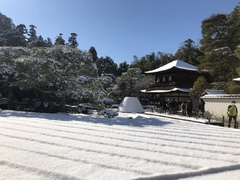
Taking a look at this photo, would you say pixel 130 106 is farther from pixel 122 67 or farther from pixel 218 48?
pixel 122 67

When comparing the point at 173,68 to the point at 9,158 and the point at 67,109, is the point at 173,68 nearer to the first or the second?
the point at 67,109

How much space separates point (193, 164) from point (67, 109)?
11.9 meters

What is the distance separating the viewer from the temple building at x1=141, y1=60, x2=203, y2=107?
2153 cm

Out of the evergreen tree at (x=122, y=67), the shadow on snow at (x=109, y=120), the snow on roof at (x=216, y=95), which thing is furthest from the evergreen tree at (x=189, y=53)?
the shadow on snow at (x=109, y=120)

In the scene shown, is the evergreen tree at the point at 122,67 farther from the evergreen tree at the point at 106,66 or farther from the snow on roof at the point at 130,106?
the snow on roof at the point at 130,106

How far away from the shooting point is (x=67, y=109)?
1454 cm

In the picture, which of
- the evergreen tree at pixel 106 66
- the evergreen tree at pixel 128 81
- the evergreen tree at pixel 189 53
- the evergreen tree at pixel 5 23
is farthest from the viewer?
the evergreen tree at pixel 5 23

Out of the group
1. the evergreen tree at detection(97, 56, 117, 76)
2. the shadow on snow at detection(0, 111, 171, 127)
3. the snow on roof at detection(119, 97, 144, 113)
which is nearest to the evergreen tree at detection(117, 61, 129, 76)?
the evergreen tree at detection(97, 56, 117, 76)

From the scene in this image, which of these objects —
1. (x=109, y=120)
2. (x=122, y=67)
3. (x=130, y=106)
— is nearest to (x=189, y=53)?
(x=122, y=67)

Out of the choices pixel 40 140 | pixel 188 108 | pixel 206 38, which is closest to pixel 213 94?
pixel 188 108

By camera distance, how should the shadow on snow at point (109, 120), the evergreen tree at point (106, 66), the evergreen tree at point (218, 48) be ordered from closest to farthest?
the shadow on snow at point (109, 120) → the evergreen tree at point (218, 48) → the evergreen tree at point (106, 66)

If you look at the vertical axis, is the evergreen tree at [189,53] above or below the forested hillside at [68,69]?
above

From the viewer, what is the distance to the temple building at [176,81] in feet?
70.6

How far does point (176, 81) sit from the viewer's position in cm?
2219
